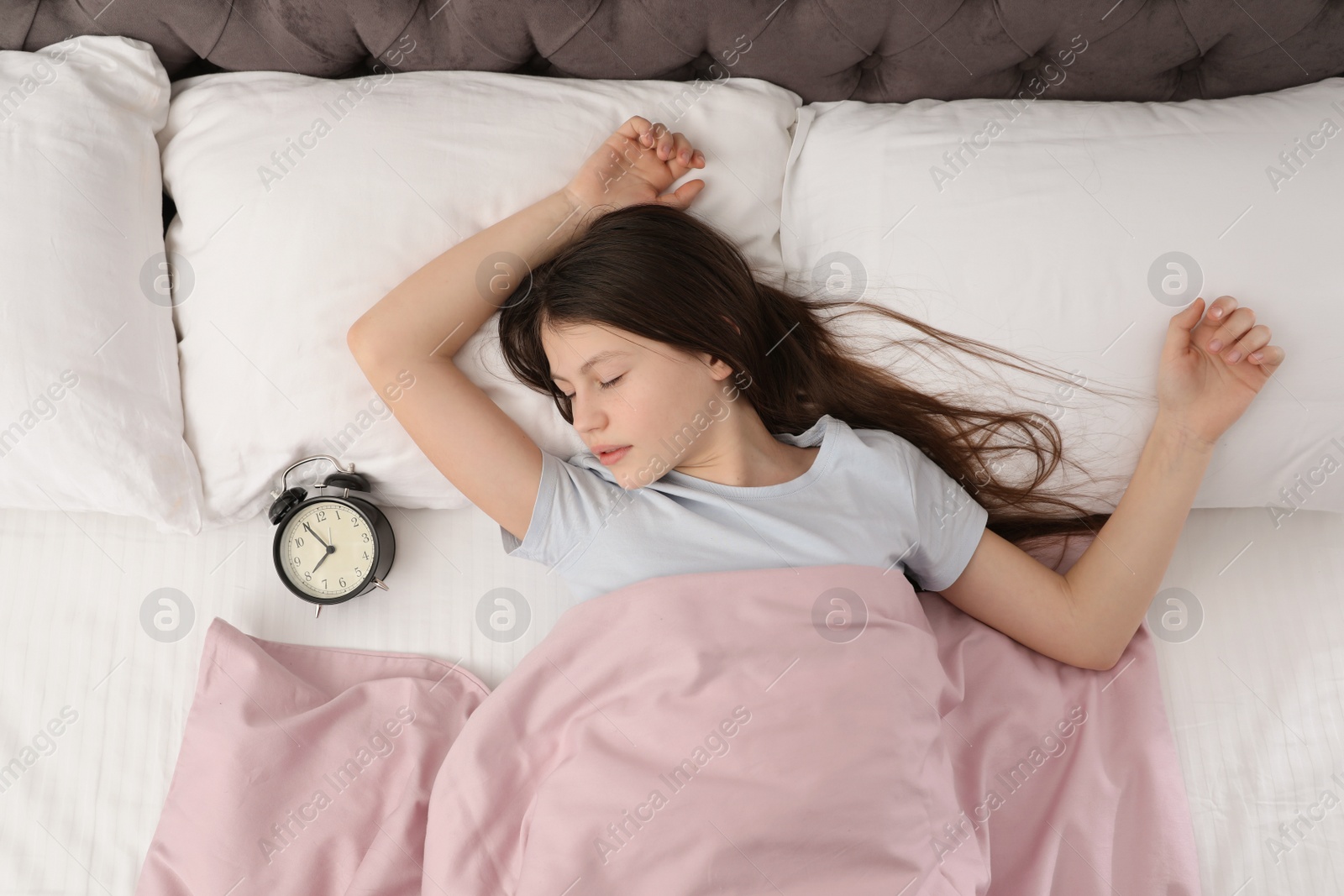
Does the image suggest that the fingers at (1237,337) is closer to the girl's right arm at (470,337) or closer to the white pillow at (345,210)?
the white pillow at (345,210)

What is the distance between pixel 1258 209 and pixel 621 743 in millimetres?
1185

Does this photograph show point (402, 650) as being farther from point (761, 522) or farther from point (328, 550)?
point (761, 522)

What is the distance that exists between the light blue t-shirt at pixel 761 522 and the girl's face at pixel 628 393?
2.5 inches

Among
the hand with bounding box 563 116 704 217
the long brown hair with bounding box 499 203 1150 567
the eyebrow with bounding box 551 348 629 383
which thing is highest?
the hand with bounding box 563 116 704 217

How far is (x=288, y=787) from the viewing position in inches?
49.4

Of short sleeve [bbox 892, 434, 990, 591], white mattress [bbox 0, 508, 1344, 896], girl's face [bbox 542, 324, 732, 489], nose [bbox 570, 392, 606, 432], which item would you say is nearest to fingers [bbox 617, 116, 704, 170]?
girl's face [bbox 542, 324, 732, 489]

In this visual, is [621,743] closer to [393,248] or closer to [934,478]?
[934,478]

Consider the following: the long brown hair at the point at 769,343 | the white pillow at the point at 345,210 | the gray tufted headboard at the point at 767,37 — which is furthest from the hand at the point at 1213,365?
the white pillow at the point at 345,210

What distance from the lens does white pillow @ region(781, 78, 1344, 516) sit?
1296 millimetres

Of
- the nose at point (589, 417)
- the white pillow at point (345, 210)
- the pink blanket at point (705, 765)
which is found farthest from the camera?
the white pillow at point (345, 210)

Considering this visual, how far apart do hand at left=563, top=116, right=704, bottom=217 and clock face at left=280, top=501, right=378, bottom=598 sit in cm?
61

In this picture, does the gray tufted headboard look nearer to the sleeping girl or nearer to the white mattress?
the sleeping girl

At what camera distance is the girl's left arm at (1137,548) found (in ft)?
4.29

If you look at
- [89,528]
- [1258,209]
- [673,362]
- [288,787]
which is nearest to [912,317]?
[673,362]
